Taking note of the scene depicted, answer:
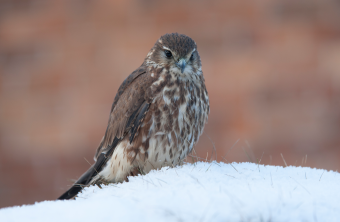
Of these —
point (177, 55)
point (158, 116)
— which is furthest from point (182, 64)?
point (158, 116)

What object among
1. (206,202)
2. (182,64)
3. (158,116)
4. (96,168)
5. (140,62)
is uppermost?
(182,64)

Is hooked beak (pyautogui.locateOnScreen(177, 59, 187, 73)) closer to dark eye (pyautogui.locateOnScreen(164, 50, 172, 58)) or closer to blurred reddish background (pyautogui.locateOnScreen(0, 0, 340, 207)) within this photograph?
dark eye (pyautogui.locateOnScreen(164, 50, 172, 58))

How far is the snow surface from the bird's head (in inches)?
41.0

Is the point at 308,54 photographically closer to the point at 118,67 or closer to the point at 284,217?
→ the point at 118,67

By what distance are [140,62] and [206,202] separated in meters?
7.38

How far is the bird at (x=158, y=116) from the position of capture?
2.84 metres

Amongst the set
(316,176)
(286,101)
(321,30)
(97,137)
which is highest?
(321,30)

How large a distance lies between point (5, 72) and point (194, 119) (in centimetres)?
833

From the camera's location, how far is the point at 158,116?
111 inches

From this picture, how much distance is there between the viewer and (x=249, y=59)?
8.62m

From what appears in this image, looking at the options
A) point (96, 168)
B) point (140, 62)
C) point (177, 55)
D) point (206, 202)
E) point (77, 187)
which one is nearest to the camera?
point (206, 202)

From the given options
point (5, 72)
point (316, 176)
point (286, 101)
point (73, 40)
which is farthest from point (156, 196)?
point (5, 72)

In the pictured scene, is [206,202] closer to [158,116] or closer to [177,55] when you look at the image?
[158,116]

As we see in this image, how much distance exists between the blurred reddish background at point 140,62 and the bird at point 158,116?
193 inches
